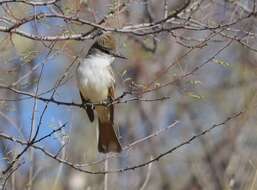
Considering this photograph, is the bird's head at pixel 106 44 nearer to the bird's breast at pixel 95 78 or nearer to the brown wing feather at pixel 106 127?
the bird's breast at pixel 95 78

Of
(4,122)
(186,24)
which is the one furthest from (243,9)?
(4,122)

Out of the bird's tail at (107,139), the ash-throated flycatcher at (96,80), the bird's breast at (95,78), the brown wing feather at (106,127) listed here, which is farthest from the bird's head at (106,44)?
the bird's tail at (107,139)

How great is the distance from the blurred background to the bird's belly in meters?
0.13

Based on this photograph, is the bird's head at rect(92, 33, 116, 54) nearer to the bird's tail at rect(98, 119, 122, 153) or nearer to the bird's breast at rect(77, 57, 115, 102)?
the bird's breast at rect(77, 57, 115, 102)

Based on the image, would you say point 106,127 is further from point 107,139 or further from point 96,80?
point 96,80

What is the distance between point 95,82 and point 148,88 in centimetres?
211

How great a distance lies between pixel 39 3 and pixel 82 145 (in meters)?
7.09

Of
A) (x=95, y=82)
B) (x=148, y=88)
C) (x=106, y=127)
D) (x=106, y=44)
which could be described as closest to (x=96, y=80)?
(x=95, y=82)

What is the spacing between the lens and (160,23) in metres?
4.65

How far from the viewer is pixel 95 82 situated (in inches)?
249

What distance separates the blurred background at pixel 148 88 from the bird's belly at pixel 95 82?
132 mm

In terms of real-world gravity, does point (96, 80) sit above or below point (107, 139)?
above

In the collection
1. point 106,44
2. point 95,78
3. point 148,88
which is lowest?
point 148,88

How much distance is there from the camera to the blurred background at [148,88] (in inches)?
176
